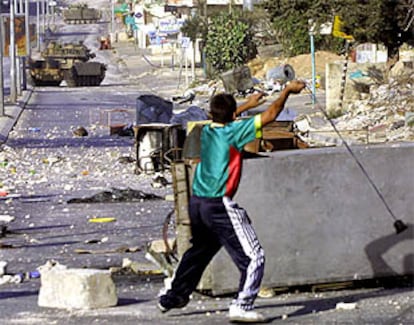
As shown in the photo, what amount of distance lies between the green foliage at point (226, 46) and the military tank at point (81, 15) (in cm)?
7884

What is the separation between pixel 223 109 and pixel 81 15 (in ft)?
445

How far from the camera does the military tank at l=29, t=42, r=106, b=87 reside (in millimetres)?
67500

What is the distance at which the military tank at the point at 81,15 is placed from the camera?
14175 cm

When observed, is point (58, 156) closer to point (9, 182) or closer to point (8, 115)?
point (9, 182)

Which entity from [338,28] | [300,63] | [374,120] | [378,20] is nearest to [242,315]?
[374,120]

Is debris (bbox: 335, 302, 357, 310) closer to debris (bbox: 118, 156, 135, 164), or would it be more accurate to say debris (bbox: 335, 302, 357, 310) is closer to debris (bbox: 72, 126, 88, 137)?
debris (bbox: 118, 156, 135, 164)

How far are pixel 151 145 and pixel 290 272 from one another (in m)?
13.9

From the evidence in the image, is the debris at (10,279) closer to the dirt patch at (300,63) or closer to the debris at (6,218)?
the debris at (6,218)

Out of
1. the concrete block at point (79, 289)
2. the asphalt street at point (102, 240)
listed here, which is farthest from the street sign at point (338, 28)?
the concrete block at point (79, 289)

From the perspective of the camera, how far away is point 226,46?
6347cm

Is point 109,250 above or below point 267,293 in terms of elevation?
below

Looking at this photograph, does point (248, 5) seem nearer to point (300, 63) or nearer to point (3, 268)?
point (300, 63)

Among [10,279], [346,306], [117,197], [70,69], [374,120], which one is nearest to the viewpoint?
[346,306]

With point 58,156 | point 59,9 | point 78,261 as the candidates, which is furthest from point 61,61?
point 59,9
